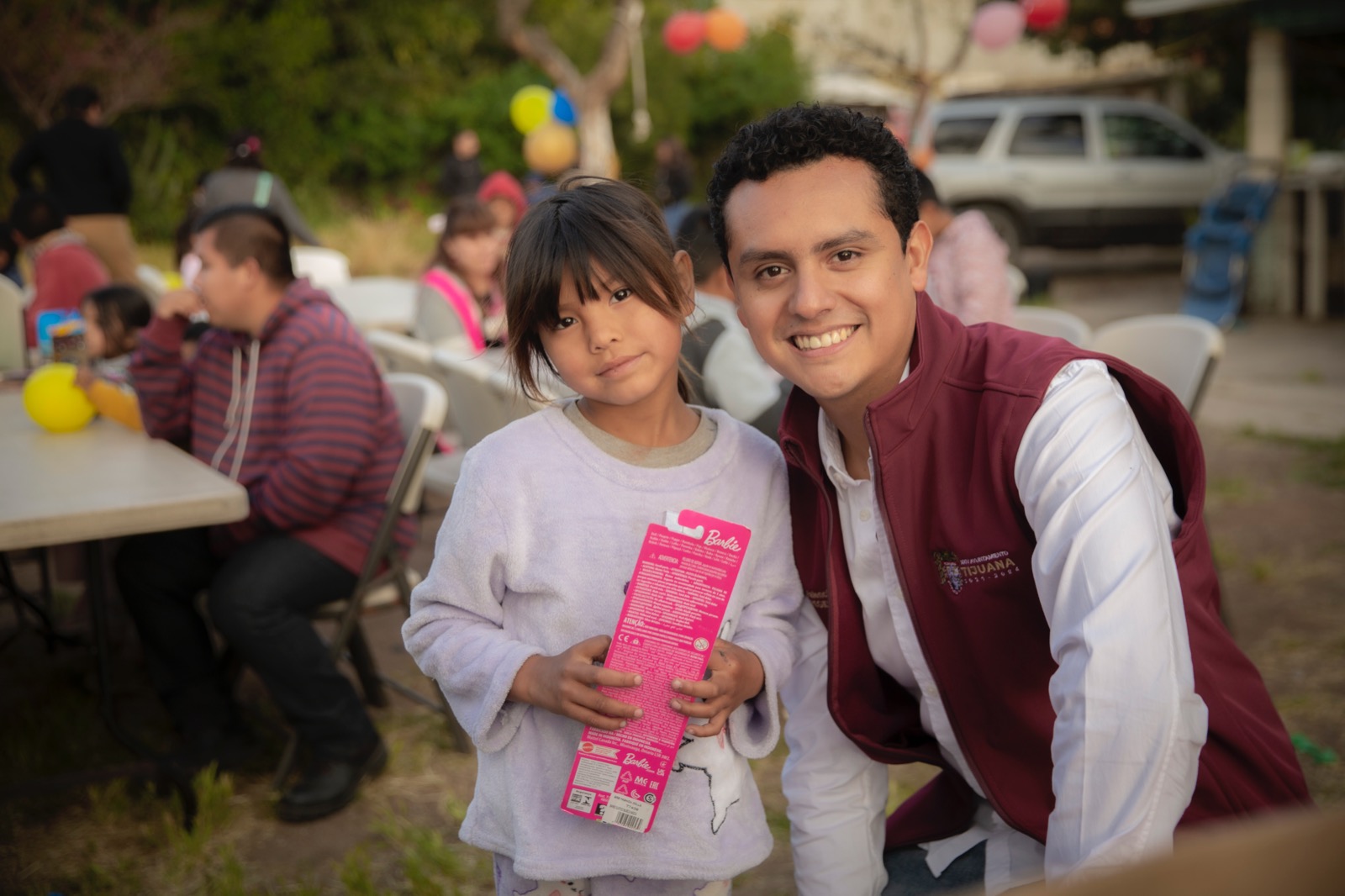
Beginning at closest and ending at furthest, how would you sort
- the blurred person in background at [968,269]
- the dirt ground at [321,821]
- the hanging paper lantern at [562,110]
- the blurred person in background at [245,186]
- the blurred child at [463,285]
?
1. the dirt ground at [321,821]
2. the blurred person in background at [968,269]
3. the blurred child at [463,285]
4. the blurred person in background at [245,186]
5. the hanging paper lantern at [562,110]

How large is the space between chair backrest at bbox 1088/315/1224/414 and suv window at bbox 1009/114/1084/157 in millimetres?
11127

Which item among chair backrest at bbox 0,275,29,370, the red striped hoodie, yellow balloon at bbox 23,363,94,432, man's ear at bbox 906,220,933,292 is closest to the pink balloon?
chair backrest at bbox 0,275,29,370

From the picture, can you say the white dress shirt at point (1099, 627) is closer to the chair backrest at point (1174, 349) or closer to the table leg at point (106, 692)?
the chair backrest at point (1174, 349)

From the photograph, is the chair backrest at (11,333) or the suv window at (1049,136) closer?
the chair backrest at (11,333)

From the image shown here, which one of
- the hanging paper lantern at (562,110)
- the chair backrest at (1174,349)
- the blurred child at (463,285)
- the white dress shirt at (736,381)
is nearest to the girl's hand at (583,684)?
the white dress shirt at (736,381)

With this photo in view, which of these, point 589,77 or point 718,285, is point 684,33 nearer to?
point 589,77

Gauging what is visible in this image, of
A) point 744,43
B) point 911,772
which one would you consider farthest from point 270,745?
point 744,43

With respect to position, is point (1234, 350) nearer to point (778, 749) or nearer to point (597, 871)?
point (778, 749)

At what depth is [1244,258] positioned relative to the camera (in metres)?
11.1

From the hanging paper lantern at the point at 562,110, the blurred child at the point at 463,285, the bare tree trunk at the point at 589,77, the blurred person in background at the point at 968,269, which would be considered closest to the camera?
the blurred person in background at the point at 968,269

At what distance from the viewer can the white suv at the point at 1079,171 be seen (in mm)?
14164

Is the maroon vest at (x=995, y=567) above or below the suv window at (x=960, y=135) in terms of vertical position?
above

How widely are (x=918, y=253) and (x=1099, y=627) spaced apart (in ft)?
2.26

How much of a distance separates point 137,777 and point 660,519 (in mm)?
2279
